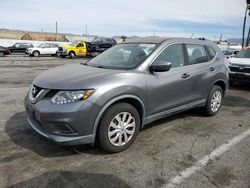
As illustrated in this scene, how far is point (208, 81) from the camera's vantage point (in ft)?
16.9

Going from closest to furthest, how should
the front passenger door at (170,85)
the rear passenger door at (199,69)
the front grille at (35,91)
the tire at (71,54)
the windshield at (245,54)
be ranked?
1. the front grille at (35,91)
2. the front passenger door at (170,85)
3. the rear passenger door at (199,69)
4. the windshield at (245,54)
5. the tire at (71,54)

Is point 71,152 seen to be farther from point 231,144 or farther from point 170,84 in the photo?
point 231,144

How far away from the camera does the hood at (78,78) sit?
3.37 metres

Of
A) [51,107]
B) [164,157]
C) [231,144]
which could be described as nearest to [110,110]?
[51,107]

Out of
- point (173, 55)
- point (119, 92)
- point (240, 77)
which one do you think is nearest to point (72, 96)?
point (119, 92)

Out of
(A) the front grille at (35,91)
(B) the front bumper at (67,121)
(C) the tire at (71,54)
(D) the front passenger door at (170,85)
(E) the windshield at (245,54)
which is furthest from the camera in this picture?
(C) the tire at (71,54)

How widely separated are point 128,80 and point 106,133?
0.84 m

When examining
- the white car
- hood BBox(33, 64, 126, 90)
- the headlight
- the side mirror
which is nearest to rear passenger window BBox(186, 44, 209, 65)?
the side mirror

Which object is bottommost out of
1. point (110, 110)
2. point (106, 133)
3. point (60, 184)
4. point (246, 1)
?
point (60, 184)

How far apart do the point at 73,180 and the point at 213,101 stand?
3.68m

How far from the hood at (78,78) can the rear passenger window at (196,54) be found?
1.74 m

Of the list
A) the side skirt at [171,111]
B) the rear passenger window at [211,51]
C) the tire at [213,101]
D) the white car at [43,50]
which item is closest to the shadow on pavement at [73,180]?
the side skirt at [171,111]

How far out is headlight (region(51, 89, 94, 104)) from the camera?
3.29 meters

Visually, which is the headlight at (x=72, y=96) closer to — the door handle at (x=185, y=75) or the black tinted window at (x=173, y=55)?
the black tinted window at (x=173, y=55)
